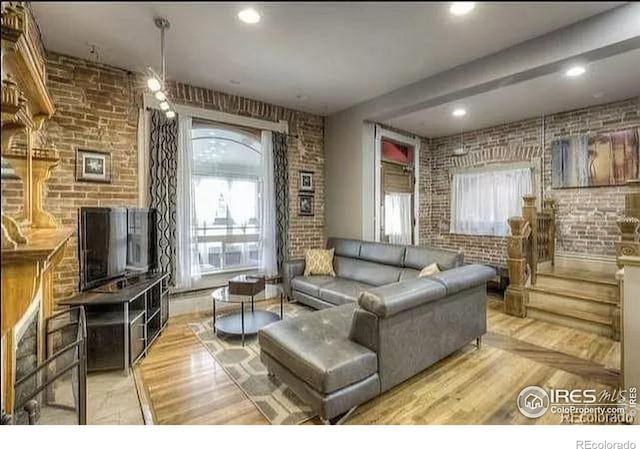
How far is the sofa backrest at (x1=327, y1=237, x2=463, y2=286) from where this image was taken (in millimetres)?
3213

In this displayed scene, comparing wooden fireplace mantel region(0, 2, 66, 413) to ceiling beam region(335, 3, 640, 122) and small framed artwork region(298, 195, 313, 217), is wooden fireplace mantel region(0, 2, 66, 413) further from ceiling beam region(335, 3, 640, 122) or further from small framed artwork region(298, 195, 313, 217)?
small framed artwork region(298, 195, 313, 217)

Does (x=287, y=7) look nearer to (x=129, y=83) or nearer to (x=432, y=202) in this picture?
(x=129, y=83)

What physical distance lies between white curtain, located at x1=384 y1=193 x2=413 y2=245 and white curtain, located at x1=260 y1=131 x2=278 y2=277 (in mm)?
1895

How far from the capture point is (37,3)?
24.1 inches

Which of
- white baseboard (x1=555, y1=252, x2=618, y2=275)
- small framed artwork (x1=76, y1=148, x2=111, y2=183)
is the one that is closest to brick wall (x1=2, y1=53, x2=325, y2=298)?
small framed artwork (x1=76, y1=148, x2=111, y2=183)

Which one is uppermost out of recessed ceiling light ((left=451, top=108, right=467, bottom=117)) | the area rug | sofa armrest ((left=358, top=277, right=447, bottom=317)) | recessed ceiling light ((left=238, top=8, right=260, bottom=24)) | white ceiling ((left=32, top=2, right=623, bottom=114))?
recessed ceiling light ((left=451, top=108, right=467, bottom=117))

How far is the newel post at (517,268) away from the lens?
3.36m

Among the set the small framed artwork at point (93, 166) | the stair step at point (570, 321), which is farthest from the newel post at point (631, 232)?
the small framed artwork at point (93, 166)

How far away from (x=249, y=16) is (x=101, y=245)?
233 centimetres

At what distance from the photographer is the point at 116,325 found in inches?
85.7

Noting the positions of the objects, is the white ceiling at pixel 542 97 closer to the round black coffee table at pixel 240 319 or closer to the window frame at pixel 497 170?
the window frame at pixel 497 170

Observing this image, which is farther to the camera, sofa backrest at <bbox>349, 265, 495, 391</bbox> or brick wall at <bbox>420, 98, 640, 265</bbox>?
brick wall at <bbox>420, 98, 640, 265</bbox>

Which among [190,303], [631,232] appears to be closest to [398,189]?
[631,232]

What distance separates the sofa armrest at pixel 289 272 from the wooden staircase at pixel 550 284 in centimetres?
249
